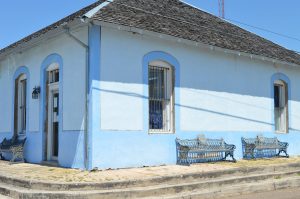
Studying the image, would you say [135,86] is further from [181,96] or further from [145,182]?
[145,182]

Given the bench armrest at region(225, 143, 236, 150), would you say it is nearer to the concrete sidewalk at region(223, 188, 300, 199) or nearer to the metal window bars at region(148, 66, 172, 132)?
the metal window bars at region(148, 66, 172, 132)

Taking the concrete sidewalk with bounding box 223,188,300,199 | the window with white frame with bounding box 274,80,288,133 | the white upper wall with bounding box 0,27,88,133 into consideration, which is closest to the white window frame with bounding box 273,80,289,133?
the window with white frame with bounding box 274,80,288,133

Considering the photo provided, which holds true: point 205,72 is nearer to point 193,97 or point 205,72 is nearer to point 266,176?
point 193,97

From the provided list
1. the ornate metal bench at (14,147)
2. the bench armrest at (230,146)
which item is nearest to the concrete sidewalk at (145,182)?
the ornate metal bench at (14,147)

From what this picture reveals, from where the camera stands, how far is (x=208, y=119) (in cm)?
1473

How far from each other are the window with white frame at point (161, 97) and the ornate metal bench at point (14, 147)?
4.58 m

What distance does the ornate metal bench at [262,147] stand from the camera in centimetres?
1560

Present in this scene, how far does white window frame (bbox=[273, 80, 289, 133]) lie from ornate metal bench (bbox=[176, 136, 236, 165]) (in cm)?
442

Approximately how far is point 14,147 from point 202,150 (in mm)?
6131

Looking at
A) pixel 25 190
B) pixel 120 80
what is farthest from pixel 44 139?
pixel 25 190

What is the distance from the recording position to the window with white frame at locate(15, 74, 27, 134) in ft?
51.8

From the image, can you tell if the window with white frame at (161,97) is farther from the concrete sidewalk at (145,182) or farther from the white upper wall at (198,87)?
the concrete sidewalk at (145,182)

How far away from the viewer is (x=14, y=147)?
1423 centimetres

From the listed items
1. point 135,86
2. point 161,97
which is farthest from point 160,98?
point 135,86
